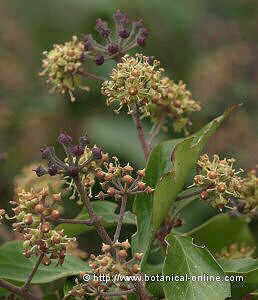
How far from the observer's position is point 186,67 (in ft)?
13.2

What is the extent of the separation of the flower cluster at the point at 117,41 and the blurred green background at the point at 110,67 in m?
1.21

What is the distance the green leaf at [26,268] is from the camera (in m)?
1.75

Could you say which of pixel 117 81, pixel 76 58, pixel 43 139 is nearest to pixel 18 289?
pixel 117 81

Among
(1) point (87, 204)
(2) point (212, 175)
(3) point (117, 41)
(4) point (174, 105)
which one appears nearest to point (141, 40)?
(3) point (117, 41)

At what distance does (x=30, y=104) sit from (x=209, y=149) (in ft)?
3.93

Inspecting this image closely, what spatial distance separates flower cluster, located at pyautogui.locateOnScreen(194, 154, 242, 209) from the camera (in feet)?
5.42

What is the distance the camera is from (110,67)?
3.66 m

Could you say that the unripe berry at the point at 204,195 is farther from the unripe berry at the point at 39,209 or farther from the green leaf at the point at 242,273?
the unripe berry at the point at 39,209

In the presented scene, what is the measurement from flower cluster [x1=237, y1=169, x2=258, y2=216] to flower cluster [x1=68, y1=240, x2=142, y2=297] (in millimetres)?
436

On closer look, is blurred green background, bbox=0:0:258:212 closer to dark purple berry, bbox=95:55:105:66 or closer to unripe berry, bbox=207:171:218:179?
dark purple berry, bbox=95:55:105:66

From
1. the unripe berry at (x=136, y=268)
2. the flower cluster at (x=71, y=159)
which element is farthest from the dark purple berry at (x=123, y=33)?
the unripe berry at (x=136, y=268)

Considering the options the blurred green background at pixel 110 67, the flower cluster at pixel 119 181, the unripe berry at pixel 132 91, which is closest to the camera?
the flower cluster at pixel 119 181

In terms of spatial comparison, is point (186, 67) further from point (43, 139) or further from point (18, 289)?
point (18, 289)

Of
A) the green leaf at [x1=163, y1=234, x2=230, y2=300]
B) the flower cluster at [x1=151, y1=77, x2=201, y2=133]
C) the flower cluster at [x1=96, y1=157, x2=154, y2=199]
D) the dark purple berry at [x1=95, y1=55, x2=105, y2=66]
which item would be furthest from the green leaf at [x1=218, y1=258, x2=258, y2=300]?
the dark purple berry at [x1=95, y1=55, x2=105, y2=66]
